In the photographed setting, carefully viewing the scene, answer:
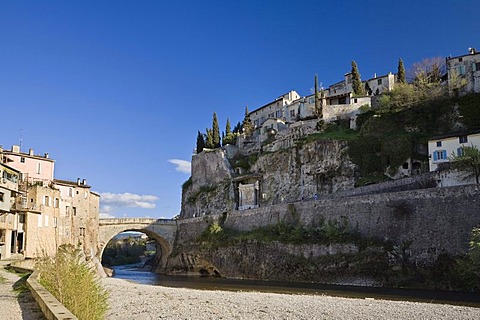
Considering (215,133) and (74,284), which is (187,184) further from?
(74,284)

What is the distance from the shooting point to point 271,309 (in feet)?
68.8

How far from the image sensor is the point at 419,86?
59.1 metres

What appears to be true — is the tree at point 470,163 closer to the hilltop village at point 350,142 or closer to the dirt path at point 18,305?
the hilltop village at point 350,142

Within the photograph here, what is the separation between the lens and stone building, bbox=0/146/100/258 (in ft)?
145

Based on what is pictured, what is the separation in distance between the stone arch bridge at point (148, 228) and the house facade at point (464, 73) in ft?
140

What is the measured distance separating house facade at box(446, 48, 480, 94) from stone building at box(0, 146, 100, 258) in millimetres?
48077

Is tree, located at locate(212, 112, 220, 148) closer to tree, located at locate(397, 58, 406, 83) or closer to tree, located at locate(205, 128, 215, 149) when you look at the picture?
tree, located at locate(205, 128, 215, 149)

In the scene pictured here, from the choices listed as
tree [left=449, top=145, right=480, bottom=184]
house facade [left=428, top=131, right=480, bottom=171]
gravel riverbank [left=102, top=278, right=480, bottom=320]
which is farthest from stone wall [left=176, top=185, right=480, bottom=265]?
gravel riverbank [left=102, top=278, right=480, bottom=320]

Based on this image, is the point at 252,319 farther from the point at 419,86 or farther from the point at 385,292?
the point at 419,86

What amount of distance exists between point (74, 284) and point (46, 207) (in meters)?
37.8

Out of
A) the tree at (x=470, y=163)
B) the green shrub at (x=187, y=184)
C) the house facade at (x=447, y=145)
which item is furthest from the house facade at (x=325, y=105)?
the tree at (x=470, y=163)

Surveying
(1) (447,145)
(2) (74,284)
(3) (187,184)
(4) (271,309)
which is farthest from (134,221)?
(2) (74,284)

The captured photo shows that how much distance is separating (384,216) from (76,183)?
36.9m

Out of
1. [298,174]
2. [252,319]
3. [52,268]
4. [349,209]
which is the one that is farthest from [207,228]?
[52,268]
